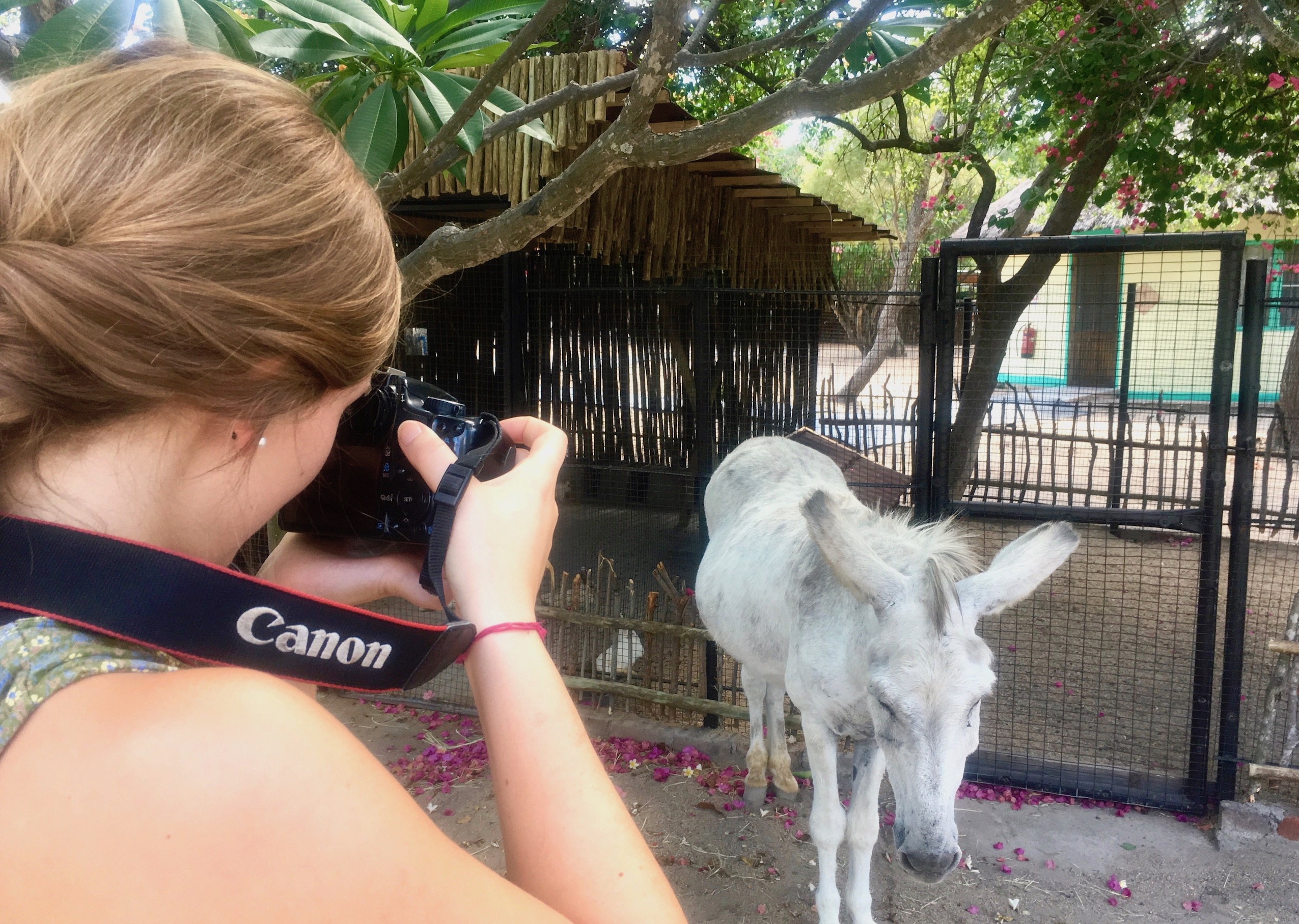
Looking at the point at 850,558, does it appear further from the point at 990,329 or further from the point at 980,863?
the point at 990,329

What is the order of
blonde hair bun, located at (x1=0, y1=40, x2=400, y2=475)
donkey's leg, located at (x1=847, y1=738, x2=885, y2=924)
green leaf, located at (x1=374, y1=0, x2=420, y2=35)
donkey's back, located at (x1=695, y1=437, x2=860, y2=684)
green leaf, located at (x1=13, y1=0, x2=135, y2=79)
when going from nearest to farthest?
blonde hair bun, located at (x1=0, y1=40, x2=400, y2=475) → green leaf, located at (x1=13, y1=0, x2=135, y2=79) → green leaf, located at (x1=374, y1=0, x2=420, y2=35) → donkey's leg, located at (x1=847, y1=738, x2=885, y2=924) → donkey's back, located at (x1=695, y1=437, x2=860, y2=684)

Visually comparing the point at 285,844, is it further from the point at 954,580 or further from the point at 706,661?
the point at 706,661

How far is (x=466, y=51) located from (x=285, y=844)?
243 centimetres

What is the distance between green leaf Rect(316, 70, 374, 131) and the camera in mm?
2311

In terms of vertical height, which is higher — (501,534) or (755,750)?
(501,534)

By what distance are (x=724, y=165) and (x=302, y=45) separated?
3.90 m

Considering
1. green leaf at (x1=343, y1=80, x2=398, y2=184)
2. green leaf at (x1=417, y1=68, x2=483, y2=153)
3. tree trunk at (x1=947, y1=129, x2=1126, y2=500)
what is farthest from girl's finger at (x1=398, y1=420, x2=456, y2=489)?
tree trunk at (x1=947, y1=129, x2=1126, y2=500)

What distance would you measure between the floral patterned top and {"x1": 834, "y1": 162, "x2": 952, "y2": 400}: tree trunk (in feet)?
13.2

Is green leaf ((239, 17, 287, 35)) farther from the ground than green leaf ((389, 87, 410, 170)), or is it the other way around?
green leaf ((239, 17, 287, 35))

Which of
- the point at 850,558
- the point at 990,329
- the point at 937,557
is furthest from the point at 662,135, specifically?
the point at 990,329

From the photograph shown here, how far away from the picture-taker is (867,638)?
231 centimetres

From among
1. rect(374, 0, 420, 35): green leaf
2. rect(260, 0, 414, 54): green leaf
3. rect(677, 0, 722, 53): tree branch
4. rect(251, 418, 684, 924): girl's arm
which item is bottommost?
rect(251, 418, 684, 924): girl's arm

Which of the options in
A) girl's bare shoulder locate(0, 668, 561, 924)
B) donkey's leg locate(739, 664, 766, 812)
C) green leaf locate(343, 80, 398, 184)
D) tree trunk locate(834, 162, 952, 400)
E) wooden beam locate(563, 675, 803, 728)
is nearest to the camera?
girl's bare shoulder locate(0, 668, 561, 924)

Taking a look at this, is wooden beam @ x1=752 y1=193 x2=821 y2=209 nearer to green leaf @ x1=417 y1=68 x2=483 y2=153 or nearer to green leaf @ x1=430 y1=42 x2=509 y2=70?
green leaf @ x1=430 y1=42 x2=509 y2=70
